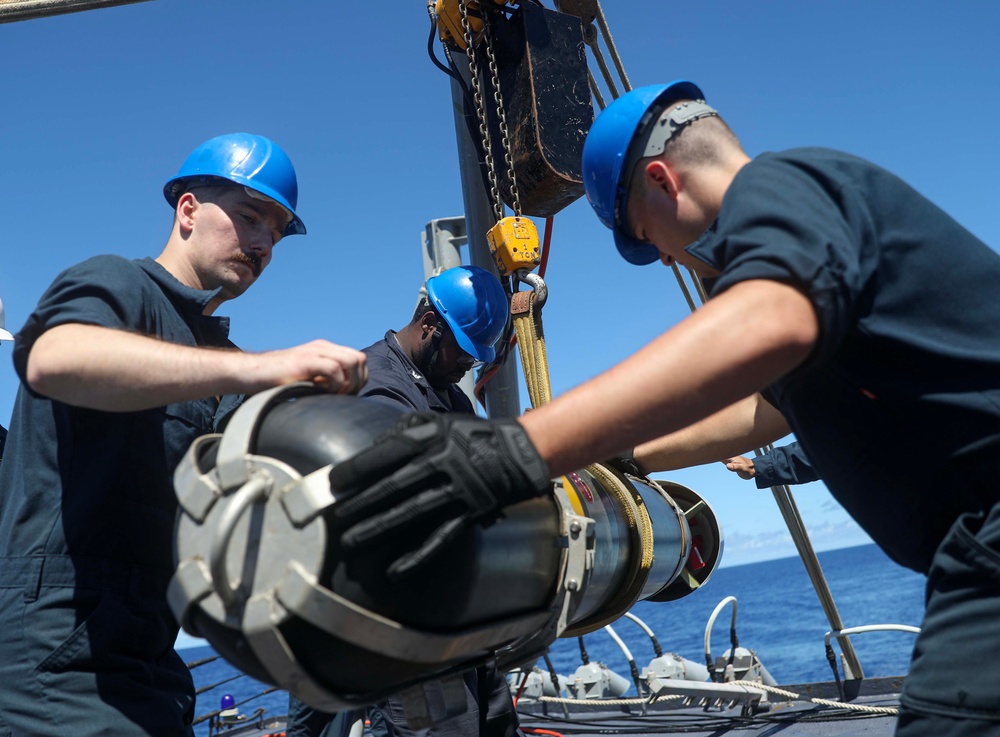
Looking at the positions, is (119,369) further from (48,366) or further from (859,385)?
(859,385)

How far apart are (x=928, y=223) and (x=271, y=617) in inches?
44.1

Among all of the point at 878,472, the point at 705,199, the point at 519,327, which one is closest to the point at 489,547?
the point at 878,472

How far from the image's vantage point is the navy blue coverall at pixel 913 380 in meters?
1.25

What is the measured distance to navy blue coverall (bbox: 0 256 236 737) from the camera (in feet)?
5.78

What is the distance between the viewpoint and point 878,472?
1.40 m

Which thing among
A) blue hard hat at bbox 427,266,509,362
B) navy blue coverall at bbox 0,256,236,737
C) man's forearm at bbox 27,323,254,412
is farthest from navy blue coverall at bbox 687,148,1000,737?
blue hard hat at bbox 427,266,509,362

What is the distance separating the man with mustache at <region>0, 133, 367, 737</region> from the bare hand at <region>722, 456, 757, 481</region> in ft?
6.81

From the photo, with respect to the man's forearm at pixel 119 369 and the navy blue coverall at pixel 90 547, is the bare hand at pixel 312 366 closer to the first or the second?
the man's forearm at pixel 119 369

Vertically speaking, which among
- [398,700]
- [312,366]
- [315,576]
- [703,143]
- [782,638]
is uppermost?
[703,143]

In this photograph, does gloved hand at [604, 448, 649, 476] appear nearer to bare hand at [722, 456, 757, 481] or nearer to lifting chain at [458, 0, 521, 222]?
bare hand at [722, 456, 757, 481]

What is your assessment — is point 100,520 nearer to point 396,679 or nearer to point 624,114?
point 396,679

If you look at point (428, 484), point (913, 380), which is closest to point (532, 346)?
point (913, 380)

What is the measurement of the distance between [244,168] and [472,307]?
59.3 inches

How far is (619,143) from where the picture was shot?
183cm
